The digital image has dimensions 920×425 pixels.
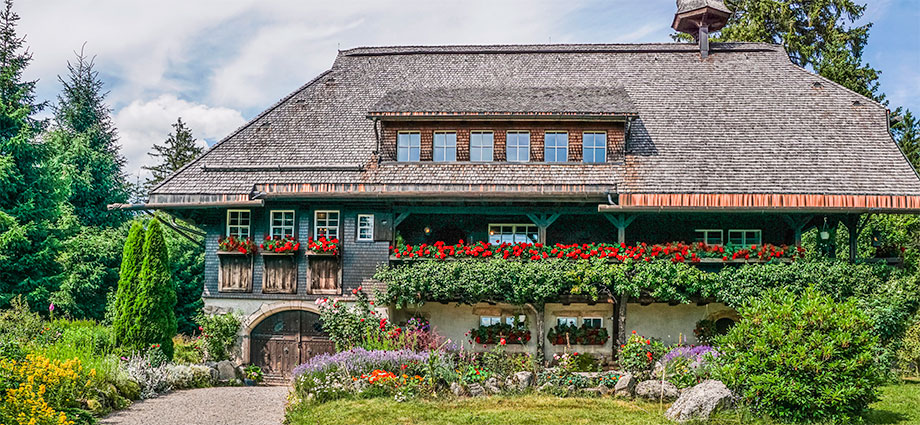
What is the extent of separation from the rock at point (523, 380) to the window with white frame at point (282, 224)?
24.7 ft

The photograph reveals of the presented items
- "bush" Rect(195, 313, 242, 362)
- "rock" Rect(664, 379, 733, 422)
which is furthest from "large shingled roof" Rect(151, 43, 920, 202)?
"rock" Rect(664, 379, 733, 422)

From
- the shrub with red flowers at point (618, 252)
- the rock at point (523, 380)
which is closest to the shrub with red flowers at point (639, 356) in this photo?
the rock at point (523, 380)

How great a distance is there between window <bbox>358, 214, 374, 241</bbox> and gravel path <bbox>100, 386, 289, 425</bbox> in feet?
14.9

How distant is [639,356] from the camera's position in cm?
1491

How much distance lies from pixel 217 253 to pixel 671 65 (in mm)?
14053

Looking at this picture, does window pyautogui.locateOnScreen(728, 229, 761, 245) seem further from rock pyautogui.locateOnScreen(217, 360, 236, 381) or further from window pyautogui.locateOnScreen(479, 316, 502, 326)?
rock pyautogui.locateOnScreen(217, 360, 236, 381)

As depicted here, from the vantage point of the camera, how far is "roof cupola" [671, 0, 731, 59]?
2280 centimetres

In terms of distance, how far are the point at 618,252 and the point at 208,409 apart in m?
9.39

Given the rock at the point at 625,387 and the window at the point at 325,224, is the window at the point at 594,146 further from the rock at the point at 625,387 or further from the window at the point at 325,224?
the rock at the point at 625,387

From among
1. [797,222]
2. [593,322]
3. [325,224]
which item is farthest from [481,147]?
[797,222]

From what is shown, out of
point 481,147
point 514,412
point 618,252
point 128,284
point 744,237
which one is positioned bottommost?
point 514,412

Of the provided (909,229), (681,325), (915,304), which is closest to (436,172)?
(681,325)

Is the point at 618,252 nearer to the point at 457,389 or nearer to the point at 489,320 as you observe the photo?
the point at 489,320

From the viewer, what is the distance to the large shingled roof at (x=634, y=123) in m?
18.5
